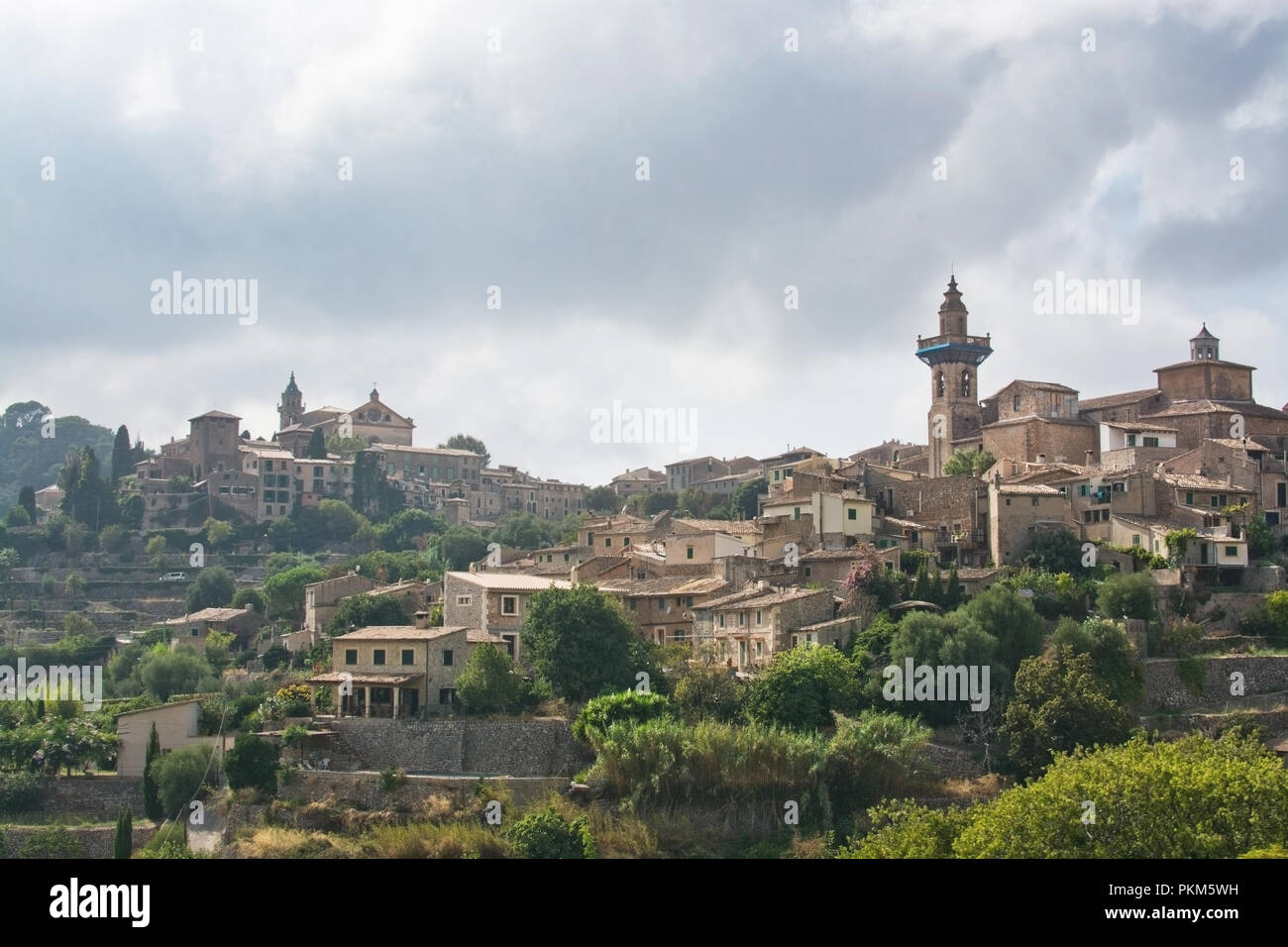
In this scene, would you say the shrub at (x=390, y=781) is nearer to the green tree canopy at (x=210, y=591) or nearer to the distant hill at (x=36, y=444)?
the green tree canopy at (x=210, y=591)

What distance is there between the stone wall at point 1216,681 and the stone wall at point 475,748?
16403 mm

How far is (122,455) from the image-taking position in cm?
11819

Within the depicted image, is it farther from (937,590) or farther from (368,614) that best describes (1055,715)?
(368,614)

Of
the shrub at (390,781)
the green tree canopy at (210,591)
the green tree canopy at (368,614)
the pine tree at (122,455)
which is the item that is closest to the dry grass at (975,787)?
the shrub at (390,781)

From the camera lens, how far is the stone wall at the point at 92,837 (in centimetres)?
4709

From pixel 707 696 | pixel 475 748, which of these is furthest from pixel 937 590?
pixel 475 748

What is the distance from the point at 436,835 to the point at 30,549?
72.1 meters

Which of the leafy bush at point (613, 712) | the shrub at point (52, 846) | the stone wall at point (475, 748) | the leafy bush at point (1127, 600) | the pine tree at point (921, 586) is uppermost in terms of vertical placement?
the pine tree at point (921, 586)

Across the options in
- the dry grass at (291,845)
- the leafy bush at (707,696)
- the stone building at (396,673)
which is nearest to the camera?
the dry grass at (291,845)

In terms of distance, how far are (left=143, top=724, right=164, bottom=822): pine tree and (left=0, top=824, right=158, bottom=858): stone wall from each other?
0.45 m

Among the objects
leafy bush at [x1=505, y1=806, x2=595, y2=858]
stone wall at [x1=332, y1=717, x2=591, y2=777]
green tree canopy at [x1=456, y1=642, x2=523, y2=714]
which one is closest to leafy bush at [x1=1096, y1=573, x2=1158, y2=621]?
stone wall at [x1=332, y1=717, x2=591, y2=777]

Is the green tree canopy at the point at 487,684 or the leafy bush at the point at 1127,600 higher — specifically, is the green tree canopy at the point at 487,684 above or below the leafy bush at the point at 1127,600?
below
